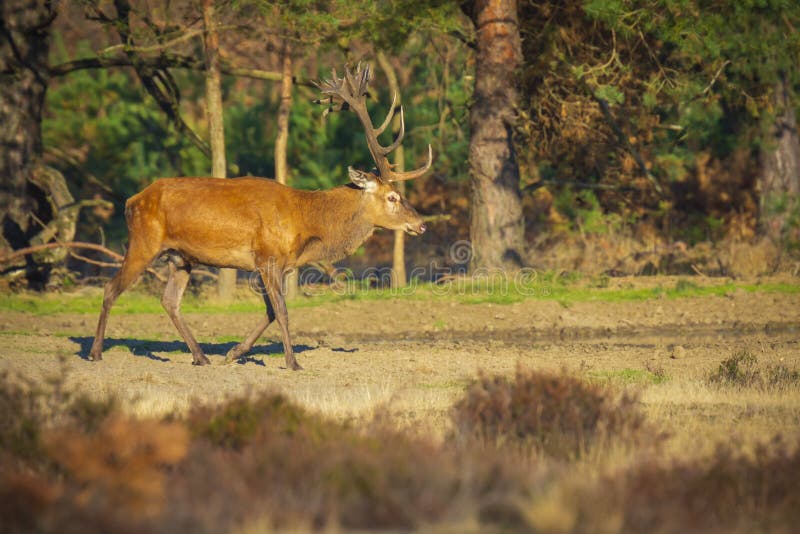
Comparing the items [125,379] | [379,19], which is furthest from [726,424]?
[379,19]

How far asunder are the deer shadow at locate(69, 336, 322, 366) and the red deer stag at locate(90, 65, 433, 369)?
2.66 feet

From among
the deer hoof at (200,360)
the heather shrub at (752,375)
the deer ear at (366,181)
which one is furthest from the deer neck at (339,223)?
the heather shrub at (752,375)

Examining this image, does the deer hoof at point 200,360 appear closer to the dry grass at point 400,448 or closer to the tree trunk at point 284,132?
the dry grass at point 400,448

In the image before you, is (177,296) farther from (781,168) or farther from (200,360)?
(781,168)

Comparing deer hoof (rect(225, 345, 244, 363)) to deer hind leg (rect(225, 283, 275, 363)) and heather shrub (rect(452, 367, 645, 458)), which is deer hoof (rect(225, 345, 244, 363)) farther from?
heather shrub (rect(452, 367, 645, 458))

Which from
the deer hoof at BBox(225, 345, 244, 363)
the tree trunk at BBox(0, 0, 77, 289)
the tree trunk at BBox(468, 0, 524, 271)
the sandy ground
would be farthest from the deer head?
the tree trunk at BBox(0, 0, 77, 289)

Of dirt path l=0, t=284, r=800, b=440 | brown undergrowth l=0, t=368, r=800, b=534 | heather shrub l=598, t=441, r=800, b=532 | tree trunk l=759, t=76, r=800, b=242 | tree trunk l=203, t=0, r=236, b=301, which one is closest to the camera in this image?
brown undergrowth l=0, t=368, r=800, b=534

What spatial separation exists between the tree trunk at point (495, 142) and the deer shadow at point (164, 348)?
6102 millimetres

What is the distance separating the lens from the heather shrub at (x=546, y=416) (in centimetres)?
860

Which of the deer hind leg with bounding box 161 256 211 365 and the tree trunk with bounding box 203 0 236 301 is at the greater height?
the tree trunk with bounding box 203 0 236 301

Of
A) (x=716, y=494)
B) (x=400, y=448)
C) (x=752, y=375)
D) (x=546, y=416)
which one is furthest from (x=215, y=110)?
(x=716, y=494)

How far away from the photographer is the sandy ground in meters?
10.8

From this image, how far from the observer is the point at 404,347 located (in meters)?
16.1

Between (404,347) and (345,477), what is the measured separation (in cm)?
943
